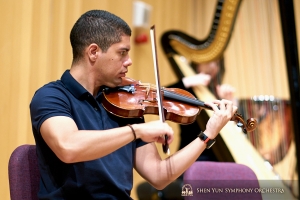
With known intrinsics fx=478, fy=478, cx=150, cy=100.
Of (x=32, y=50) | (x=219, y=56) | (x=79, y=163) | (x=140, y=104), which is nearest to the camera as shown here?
(x=79, y=163)

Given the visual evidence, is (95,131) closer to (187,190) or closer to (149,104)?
(149,104)

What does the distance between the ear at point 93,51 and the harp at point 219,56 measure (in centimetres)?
114

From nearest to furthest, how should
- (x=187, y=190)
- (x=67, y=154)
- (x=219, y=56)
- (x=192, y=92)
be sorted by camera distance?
(x=67, y=154)
(x=187, y=190)
(x=219, y=56)
(x=192, y=92)

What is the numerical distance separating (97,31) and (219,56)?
1.49 meters

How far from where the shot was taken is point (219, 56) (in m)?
3.11

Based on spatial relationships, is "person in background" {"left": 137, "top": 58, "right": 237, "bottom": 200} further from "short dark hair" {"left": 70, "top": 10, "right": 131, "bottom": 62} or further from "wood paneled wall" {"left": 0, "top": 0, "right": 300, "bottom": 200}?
"short dark hair" {"left": 70, "top": 10, "right": 131, "bottom": 62}

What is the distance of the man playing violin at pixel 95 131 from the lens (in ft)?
4.94

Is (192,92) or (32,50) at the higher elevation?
(32,50)

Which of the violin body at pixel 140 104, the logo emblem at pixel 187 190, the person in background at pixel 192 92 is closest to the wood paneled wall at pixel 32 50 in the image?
the person in background at pixel 192 92

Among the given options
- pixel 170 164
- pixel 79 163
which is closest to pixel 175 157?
pixel 170 164

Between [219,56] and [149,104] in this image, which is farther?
[219,56]

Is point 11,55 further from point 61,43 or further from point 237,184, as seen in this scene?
point 237,184

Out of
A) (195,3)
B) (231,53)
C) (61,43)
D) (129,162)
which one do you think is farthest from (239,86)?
(129,162)

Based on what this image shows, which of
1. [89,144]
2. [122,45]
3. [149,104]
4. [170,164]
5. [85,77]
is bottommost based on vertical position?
[170,164]
